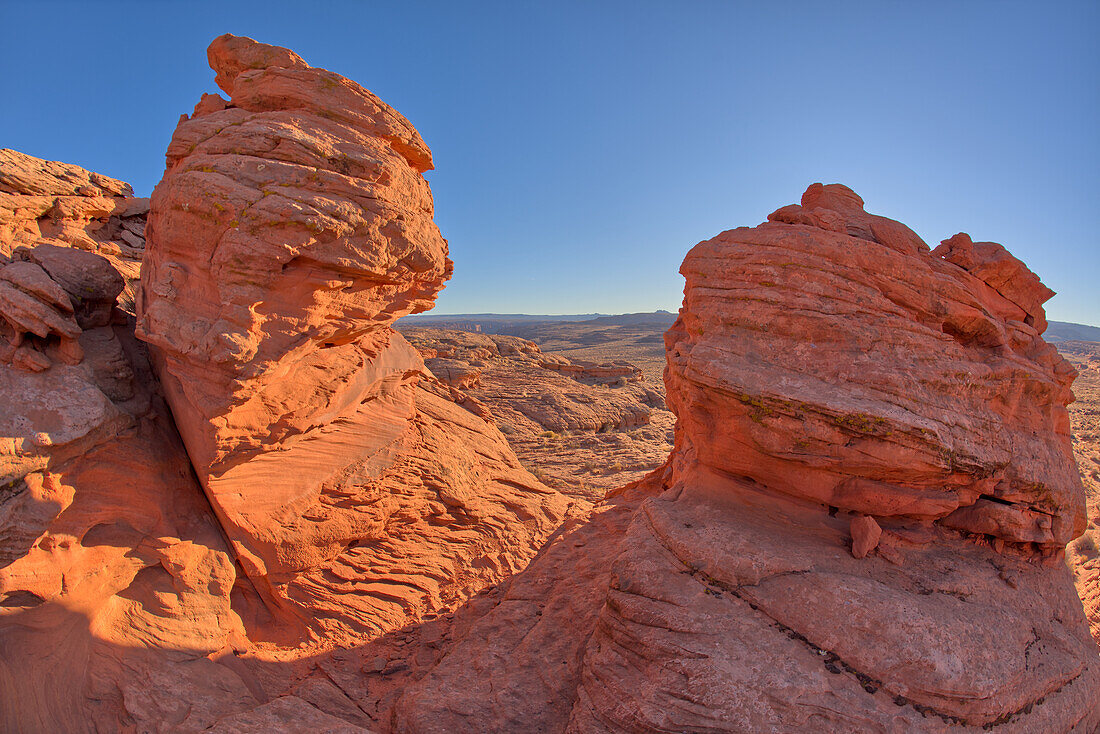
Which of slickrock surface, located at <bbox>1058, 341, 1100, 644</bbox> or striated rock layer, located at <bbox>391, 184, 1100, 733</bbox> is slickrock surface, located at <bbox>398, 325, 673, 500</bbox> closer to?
striated rock layer, located at <bbox>391, 184, 1100, 733</bbox>

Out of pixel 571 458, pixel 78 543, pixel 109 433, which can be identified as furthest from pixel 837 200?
pixel 571 458

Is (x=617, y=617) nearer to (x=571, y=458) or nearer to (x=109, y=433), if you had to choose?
(x=109, y=433)

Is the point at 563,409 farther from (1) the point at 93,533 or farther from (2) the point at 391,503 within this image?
(1) the point at 93,533

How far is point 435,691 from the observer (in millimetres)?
5691

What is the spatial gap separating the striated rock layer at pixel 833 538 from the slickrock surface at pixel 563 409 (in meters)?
7.61

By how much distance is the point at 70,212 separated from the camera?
32.6 ft

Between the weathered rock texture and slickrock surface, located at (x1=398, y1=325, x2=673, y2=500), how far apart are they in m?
4.48

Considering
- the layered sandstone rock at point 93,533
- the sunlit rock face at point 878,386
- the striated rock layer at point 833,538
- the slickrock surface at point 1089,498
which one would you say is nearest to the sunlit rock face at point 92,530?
the layered sandstone rock at point 93,533

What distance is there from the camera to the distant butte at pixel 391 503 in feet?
16.3

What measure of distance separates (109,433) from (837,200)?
11423 mm

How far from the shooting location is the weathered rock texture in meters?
6.12

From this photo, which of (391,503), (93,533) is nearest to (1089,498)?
(391,503)

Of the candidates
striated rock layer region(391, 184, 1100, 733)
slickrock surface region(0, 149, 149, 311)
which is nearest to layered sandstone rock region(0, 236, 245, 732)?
slickrock surface region(0, 149, 149, 311)

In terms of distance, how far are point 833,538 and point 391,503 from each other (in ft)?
23.0
